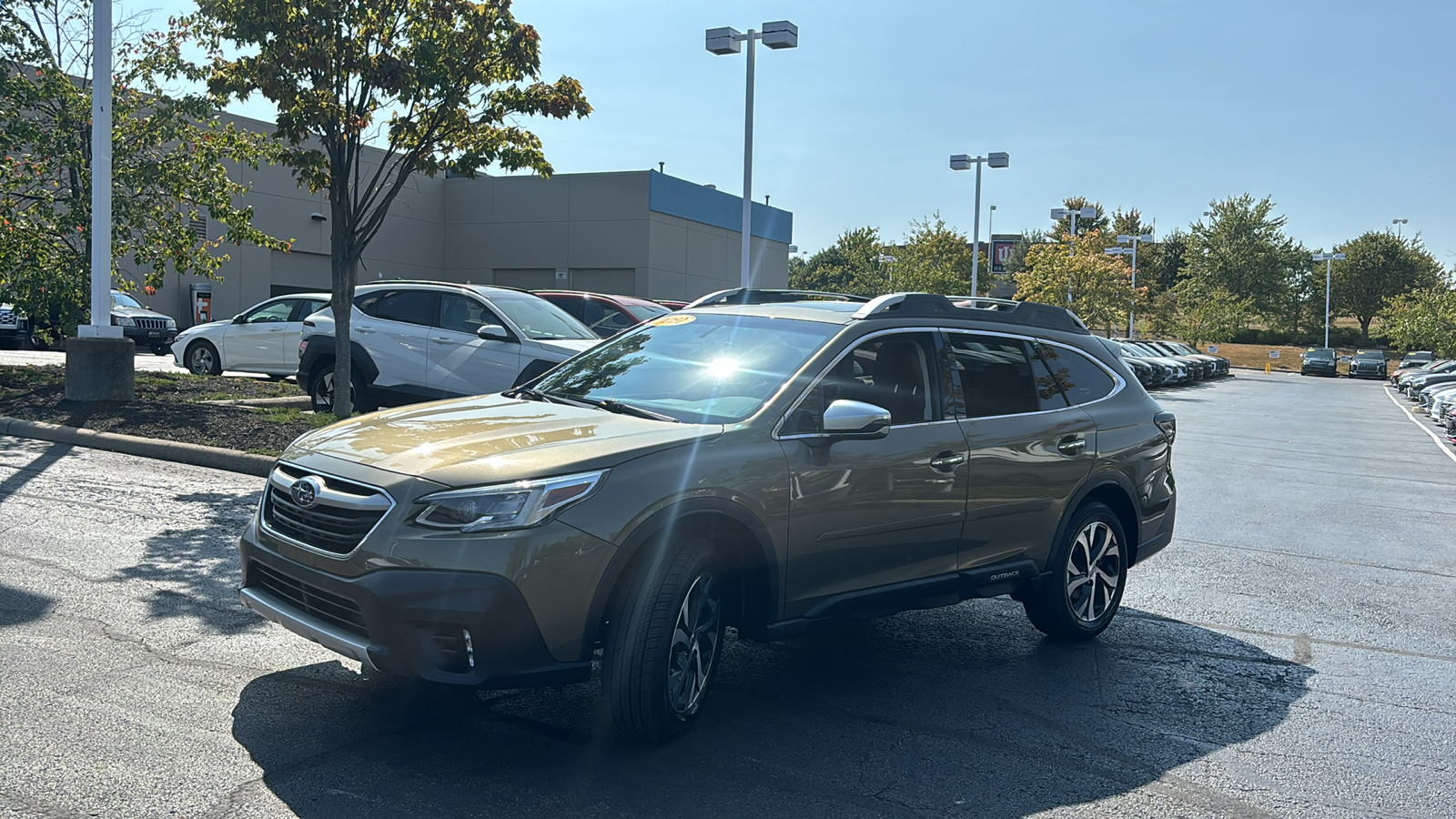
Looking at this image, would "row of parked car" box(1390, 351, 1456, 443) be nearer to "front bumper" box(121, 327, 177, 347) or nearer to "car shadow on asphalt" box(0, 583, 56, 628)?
"car shadow on asphalt" box(0, 583, 56, 628)

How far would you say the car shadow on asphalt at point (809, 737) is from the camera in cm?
380

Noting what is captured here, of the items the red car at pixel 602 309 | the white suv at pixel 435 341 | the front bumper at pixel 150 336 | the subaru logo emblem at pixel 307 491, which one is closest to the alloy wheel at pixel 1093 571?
the subaru logo emblem at pixel 307 491

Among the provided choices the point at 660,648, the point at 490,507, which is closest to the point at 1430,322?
the point at 660,648

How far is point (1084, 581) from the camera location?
6.10 meters

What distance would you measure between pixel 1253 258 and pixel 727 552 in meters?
90.0

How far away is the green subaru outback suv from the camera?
379 centimetres

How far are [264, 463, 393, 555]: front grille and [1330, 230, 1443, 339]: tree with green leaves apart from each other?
9789cm

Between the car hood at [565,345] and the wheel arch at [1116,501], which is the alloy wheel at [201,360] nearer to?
the car hood at [565,345]

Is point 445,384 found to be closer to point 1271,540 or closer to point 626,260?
point 1271,540

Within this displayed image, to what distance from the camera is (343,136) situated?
12305 millimetres

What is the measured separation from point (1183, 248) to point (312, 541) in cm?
10872

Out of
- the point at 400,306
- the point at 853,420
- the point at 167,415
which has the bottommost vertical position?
the point at 167,415

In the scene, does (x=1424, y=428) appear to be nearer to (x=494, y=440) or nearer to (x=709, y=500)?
(x=709, y=500)

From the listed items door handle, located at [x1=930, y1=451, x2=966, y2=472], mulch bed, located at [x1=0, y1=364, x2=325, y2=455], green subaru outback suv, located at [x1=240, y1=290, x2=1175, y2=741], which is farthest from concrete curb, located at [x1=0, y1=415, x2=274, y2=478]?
door handle, located at [x1=930, y1=451, x2=966, y2=472]
